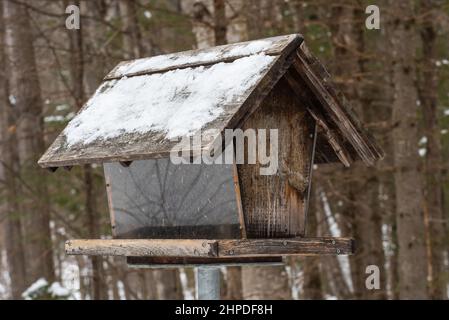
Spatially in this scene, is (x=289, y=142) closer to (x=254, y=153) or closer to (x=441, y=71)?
(x=254, y=153)

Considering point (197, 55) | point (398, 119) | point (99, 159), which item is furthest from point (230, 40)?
point (99, 159)

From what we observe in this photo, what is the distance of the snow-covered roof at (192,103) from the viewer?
12.7ft

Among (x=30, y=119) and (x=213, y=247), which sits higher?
(x=30, y=119)

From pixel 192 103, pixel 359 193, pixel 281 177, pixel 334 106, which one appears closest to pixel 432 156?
pixel 359 193

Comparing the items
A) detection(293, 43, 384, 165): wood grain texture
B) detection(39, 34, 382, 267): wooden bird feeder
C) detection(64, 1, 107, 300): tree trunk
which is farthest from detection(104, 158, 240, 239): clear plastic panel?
detection(64, 1, 107, 300): tree trunk

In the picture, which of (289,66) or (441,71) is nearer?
(289,66)

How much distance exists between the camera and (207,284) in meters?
4.18

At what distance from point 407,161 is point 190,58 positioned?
442cm

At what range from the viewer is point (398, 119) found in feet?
27.1

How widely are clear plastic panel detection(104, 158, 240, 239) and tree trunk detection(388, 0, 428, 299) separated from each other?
439cm

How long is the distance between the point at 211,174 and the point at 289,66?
0.70 meters

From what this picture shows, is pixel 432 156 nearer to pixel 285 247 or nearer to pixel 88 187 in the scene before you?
pixel 88 187

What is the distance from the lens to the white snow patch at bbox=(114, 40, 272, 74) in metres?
4.18

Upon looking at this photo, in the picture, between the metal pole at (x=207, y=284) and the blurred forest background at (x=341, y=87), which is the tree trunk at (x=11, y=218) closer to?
the blurred forest background at (x=341, y=87)
